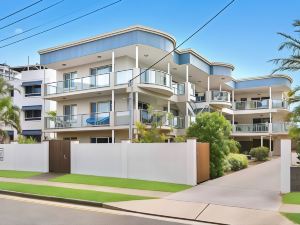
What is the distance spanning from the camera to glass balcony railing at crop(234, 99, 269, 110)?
40.5 m

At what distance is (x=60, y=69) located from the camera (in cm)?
3198

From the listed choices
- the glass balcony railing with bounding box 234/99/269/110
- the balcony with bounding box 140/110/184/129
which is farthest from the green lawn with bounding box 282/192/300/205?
the glass balcony railing with bounding box 234/99/269/110

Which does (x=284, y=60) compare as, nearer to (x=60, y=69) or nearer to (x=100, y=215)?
(x=100, y=215)

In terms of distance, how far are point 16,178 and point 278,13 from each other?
52.2 feet

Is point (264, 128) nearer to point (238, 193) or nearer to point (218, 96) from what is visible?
point (218, 96)

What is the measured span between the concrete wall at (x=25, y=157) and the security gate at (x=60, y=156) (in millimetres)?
424

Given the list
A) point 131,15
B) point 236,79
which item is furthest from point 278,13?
point 236,79

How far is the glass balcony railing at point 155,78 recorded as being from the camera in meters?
25.3

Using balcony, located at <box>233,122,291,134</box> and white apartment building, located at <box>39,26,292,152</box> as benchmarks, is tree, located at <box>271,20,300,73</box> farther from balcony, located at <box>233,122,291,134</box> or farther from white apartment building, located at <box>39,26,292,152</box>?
balcony, located at <box>233,122,291,134</box>

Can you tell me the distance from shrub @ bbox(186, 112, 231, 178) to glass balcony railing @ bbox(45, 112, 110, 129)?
382 inches

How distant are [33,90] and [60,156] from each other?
69.0 ft

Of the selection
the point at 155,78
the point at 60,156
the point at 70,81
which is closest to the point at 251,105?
the point at 155,78

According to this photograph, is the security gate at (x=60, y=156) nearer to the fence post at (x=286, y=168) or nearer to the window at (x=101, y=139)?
the window at (x=101, y=139)

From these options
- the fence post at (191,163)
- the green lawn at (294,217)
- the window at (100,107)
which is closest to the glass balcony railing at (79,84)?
the window at (100,107)
